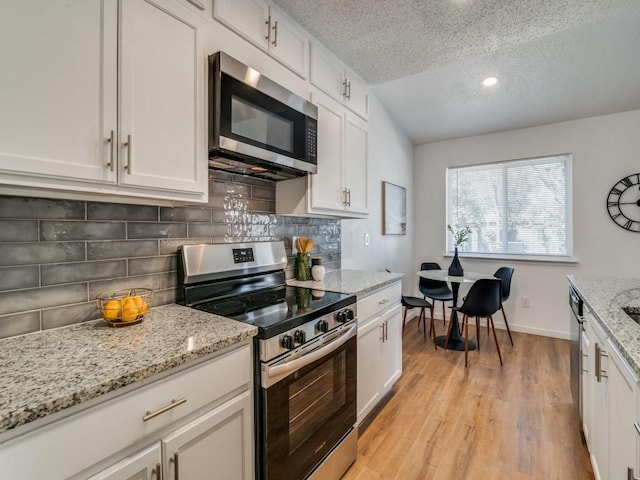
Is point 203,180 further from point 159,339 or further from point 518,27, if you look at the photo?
point 518,27

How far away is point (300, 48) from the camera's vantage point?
70.4 inches

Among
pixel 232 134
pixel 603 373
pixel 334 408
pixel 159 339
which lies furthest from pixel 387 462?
pixel 232 134

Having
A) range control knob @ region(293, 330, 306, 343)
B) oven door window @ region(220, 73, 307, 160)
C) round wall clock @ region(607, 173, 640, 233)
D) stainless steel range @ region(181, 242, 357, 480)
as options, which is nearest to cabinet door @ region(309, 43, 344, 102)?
oven door window @ region(220, 73, 307, 160)

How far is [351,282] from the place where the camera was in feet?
6.89

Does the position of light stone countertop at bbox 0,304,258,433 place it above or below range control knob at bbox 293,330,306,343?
above

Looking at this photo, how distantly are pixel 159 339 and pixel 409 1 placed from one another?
1.81 m

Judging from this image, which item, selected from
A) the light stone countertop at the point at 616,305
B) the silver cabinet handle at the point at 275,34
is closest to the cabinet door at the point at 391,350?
the light stone countertop at the point at 616,305

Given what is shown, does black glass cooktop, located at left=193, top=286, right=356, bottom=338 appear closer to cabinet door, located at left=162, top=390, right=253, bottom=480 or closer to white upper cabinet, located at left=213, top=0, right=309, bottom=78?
cabinet door, located at left=162, top=390, right=253, bottom=480

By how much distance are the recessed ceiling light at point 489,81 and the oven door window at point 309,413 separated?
9.17ft

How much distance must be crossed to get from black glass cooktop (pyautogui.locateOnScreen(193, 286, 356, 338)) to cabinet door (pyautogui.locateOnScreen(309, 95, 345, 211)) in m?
0.56

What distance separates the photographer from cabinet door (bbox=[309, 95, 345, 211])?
1959 millimetres

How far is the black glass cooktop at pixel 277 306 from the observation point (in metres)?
1.24

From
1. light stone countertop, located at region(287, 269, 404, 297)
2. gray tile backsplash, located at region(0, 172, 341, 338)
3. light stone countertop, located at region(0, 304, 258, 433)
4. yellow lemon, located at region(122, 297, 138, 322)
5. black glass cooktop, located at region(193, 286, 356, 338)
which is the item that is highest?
gray tile backsplash, located at region(0, 172, 341, 338)

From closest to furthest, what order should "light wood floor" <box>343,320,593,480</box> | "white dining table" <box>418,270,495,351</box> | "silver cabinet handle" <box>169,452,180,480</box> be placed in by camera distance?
1. "silver cabinet handle" <box>169,452,180,480</box>
2. "light wood floor" <box>343,320,593,480</box>
3. "white dining table" <box>418,270,495,351</box>
